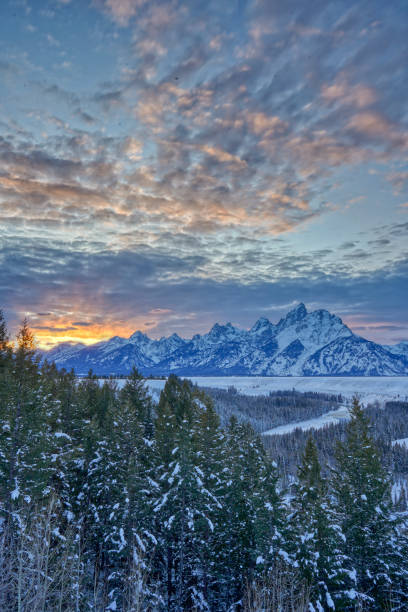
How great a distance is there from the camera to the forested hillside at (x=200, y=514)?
2086 centimetres

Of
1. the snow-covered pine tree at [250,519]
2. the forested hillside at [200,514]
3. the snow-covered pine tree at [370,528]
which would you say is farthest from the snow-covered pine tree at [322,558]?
the snow-covered pine tree at [250,519]

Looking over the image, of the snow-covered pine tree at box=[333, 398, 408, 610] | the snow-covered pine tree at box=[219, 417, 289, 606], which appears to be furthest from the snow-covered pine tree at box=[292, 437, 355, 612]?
the snow-covered pine tree at box=[219, 417, 289, 606]

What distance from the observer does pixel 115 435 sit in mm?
28219

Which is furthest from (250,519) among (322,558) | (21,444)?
(21,444)

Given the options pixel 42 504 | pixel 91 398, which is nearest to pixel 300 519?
pixel 42 504

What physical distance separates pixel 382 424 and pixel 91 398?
164m

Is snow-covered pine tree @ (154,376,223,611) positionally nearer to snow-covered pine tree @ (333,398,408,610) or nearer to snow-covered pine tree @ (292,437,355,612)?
snow-covered pine tree @ (292,437,355,612)

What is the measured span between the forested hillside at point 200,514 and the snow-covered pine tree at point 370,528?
76 mm

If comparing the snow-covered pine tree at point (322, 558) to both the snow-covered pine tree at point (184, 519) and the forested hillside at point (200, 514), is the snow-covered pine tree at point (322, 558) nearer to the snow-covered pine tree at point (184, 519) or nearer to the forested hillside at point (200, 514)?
the forested hillside at point (200, 514)

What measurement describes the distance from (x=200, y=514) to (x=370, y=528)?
11.3m

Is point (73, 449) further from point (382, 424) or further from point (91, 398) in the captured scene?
point (382, 424)

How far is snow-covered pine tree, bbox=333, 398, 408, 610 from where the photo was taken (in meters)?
22.1

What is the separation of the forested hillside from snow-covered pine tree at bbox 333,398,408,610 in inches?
3.0

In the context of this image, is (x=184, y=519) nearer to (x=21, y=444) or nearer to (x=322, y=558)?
(x=322, y=558)
